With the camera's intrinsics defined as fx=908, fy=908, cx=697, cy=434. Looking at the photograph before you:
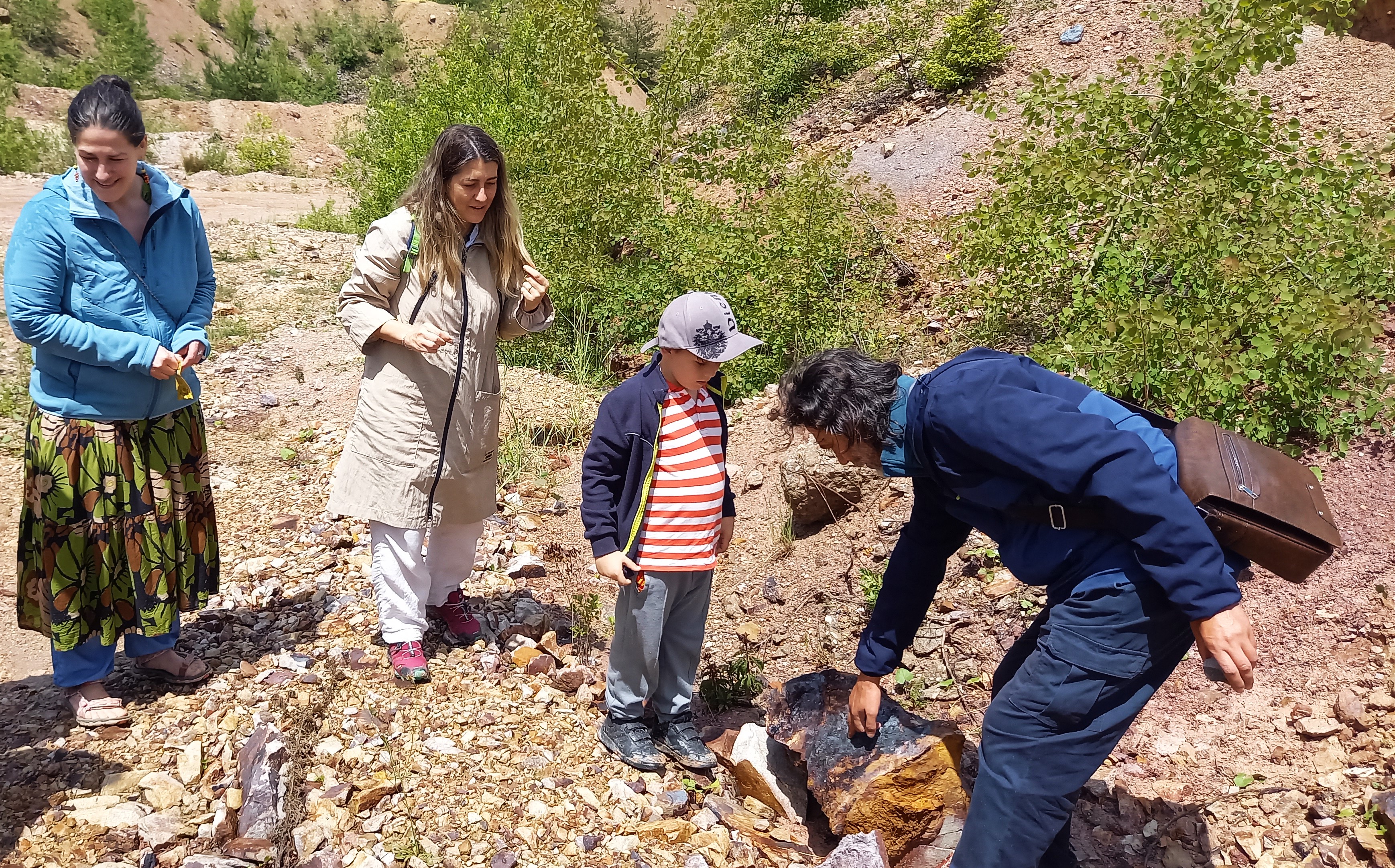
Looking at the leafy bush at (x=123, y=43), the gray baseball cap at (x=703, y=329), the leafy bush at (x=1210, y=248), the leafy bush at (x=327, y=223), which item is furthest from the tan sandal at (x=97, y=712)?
the leafy bush at (x=123, y=43)

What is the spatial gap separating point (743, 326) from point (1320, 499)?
13.2 feet

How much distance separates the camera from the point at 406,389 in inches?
111

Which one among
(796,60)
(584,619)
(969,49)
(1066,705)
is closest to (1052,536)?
(1066,705)

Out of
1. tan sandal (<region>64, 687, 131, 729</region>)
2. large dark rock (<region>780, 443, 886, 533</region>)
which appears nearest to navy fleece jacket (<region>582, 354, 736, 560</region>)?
tan sandal (<region>64, 687, 131, 729</region>)

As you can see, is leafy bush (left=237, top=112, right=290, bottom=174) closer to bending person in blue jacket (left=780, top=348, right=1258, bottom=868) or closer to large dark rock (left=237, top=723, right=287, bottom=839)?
large dark rock (left=237, top=723, right=287, bottom=839)

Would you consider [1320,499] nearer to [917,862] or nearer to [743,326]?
[917,862]

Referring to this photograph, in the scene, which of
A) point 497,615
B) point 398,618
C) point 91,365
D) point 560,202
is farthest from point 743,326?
point 91,365

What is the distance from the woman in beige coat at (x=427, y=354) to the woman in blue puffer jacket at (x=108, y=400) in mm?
514

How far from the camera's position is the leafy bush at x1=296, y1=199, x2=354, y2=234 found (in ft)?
35.9

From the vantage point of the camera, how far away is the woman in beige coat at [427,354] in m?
2.74

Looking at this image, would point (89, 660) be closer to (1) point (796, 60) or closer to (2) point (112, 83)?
(2) point (112, 83)

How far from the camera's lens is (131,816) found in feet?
7.88

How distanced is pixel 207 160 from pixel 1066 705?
58.2ft

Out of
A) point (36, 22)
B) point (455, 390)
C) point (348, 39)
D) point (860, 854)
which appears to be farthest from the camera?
point (348, 39)
